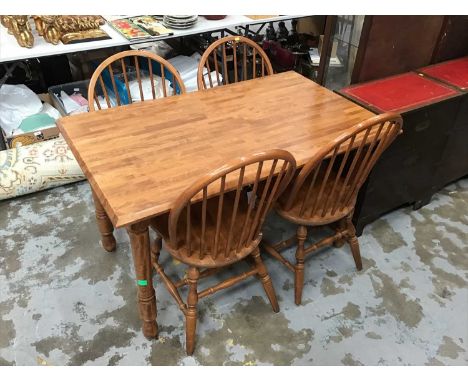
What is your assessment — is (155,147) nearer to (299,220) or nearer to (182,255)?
(182,255)

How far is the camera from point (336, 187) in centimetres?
176

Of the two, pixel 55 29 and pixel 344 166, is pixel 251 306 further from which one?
pixel 55 29

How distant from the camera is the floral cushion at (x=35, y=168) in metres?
2.33

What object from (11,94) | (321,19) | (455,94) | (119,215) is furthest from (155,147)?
(321,19)

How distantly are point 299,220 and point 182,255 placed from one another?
1.71ft

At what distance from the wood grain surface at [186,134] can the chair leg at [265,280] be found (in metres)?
0.47

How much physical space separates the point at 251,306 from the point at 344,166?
76cm

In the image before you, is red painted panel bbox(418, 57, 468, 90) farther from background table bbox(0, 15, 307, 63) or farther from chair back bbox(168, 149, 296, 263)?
chair back bbox(168, 149, 296, 263)

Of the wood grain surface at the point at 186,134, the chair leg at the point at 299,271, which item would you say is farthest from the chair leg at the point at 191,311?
the chair leg at the point at 299,271

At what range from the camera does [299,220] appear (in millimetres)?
1686

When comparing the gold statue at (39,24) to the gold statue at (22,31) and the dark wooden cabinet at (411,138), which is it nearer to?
the gold statue at (22,31)

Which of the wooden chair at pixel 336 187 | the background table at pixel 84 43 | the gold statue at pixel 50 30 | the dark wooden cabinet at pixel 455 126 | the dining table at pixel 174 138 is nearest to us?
the dining table at pixel 174 138

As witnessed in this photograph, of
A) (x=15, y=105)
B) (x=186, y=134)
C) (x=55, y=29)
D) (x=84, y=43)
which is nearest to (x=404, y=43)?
(x=186, y=134)

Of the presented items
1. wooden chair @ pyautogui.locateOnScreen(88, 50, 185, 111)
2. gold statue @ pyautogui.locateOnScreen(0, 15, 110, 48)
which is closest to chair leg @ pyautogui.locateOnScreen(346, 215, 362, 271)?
wooden chair @ pyautogui.locateOnScreen(88, 50, 185, 111)
